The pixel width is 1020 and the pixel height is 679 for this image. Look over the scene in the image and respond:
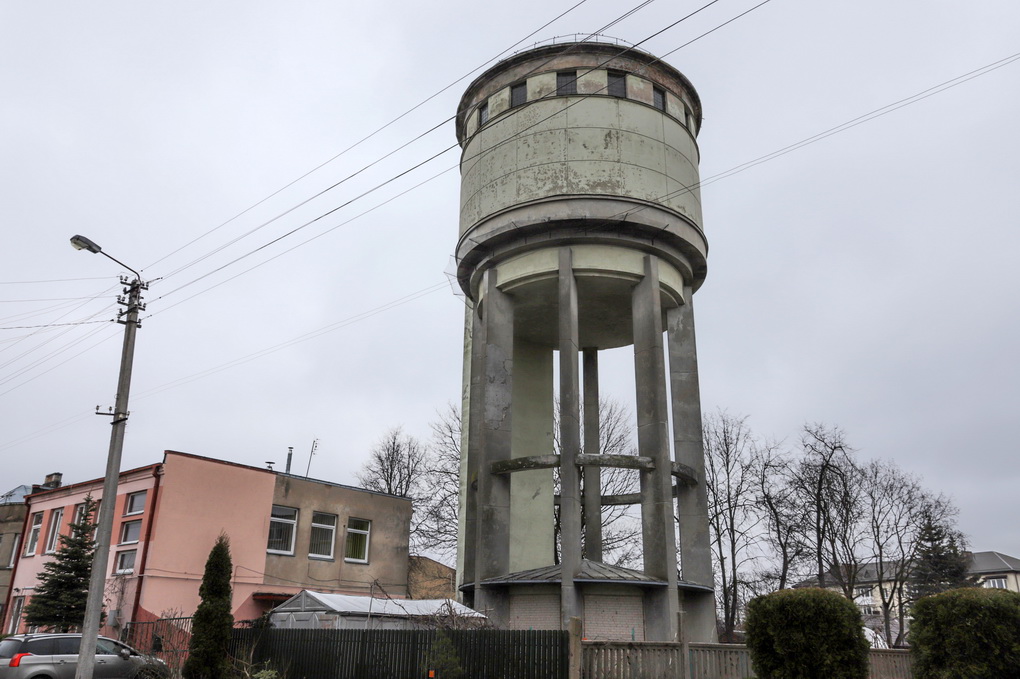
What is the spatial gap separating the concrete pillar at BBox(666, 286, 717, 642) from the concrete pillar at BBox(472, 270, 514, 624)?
4205 mm

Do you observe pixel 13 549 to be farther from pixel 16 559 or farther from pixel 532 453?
pixel 532 453

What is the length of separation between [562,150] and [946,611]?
45.6 ft

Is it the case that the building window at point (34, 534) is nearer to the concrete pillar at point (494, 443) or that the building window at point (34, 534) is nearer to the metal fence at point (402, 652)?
the metal fence at point (402, 652)

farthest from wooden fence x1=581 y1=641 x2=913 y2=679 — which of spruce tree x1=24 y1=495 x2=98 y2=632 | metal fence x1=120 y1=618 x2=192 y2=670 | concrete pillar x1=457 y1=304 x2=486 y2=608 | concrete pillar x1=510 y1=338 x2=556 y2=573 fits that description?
spruce tree x1=24 y1=495 x2=98 y2=632

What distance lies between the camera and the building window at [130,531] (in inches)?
892

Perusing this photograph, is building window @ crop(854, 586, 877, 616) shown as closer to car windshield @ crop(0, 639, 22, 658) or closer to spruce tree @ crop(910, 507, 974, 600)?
spruce tree @ crop(910, 507, 974, 600)

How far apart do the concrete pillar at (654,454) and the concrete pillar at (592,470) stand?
3.34 meters

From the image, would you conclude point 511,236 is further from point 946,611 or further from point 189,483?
point 946,611

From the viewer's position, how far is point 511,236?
20266 mm

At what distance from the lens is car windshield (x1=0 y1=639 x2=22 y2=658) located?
16.0m

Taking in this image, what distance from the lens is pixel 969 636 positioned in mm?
9148

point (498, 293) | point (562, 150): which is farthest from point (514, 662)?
point (562, 150)

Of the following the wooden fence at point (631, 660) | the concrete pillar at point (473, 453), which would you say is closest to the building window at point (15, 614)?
the concrete pillar at point (473, 453)

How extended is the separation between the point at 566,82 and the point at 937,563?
3256 cm
